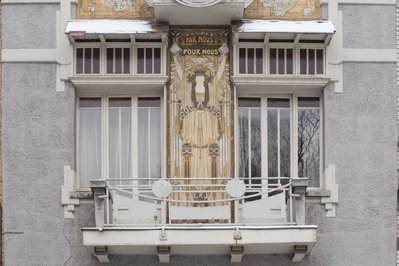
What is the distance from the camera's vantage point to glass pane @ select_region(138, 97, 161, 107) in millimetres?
22250

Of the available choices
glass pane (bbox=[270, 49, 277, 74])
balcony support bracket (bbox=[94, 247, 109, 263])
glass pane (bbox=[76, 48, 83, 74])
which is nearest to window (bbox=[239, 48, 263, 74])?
glass pane (bbox=[270, 49, 277, 74])

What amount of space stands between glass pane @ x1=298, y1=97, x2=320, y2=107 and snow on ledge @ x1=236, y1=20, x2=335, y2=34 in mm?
1388

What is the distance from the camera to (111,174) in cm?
2214

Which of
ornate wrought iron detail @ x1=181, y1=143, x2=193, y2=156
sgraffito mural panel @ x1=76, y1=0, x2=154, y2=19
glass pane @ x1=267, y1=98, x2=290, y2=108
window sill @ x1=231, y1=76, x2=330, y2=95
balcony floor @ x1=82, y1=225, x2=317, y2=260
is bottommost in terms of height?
balcony floor @ x1=82, y1=225, x2=317, y2=260

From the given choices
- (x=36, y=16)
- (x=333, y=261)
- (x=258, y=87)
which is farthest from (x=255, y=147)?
(x=36, y=16)

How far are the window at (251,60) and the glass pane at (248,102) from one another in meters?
0.63

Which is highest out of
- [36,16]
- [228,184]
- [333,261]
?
[36,16]

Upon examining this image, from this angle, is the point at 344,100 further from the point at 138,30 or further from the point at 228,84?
the point at 138,30

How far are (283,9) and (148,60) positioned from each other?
2.60m

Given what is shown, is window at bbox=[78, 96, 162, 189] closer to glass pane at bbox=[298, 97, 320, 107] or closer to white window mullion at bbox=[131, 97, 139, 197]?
white window mullion at bbox=[131, 97, 139, 197]

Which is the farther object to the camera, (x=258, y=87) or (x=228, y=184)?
(x=258, y=87)

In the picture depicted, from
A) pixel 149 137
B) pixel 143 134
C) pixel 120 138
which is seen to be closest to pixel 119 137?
pixel 120 138

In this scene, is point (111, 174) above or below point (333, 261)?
above

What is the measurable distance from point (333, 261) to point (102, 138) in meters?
4.69
